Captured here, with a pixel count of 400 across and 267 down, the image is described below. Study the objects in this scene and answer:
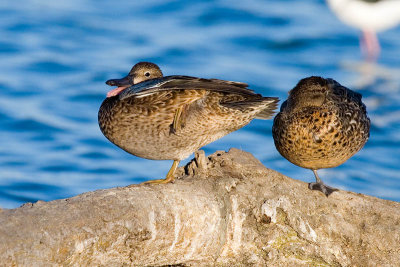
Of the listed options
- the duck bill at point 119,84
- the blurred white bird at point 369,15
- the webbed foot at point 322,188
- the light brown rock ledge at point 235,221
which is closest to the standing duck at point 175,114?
the light brown rock ledge at point 235,221

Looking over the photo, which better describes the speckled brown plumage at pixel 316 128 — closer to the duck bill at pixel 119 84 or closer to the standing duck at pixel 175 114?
the standing duck at pixel 175 114

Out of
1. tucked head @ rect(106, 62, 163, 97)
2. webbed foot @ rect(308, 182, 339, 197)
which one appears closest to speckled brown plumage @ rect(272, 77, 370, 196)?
webbed foot @ rect(308, 182, 339, 197)

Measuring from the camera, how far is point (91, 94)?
45.2 ft

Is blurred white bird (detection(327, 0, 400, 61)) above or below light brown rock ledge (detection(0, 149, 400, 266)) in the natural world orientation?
above

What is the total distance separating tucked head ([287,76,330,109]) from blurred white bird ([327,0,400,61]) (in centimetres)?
1083

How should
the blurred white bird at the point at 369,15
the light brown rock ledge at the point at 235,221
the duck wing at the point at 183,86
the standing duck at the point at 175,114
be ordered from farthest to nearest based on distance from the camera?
1. the blurred white bird at the point at 369,15
2. the standing duck at the point at 175,114
3. the duck wing at the point at 183,86
4. the light brown rock ledge at the point at 235,221

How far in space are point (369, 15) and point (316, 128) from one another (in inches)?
444

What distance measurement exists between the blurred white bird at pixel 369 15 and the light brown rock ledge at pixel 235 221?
37.3ft

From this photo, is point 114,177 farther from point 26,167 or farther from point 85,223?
point 85,223

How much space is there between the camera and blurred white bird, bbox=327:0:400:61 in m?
16.0

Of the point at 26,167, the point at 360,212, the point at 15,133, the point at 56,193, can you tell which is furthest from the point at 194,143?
the point at 15,133

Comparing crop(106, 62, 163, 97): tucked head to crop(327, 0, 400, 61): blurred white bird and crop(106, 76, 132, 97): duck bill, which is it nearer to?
crop(106, 76, 132, 97): duck bill

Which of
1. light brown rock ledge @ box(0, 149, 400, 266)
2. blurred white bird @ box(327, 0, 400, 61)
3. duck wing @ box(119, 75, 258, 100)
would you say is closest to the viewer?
light brown rock ledge @ box(0, 149, 400, 266)

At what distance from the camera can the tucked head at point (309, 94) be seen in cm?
535
